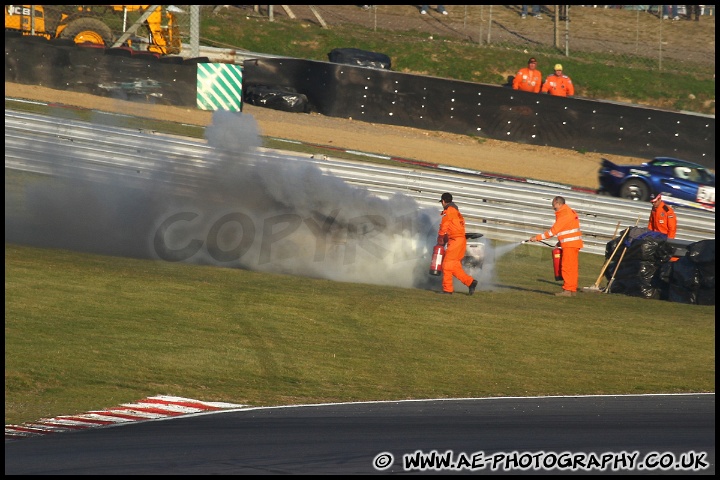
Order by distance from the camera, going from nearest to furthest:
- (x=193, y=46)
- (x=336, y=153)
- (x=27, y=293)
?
(x=27, y=293)
(x=336, y=153)
(x=193, y=46)

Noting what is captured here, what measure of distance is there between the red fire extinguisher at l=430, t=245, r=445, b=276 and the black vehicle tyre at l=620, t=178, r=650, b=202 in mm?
10676

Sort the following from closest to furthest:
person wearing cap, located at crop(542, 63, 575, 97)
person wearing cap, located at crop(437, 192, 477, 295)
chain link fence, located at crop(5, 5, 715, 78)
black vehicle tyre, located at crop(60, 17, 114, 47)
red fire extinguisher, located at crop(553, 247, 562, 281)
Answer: person wearing cap, located at crop(437, 192, 477, 295) < red fire extinguisher, located at crop(553, 247, 562, 281) < person wearing cap, located at crop(542, 63, 575, 97) < black vehicle tyre, located at crop(60, 17, 114, 47) < chain link fence, located at crop(5, 5, 715, 78)

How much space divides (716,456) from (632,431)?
1.17 metres

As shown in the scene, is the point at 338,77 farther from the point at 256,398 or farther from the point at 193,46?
the point at 256,398

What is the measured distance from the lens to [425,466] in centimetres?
648

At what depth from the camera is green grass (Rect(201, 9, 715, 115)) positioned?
32938 mm

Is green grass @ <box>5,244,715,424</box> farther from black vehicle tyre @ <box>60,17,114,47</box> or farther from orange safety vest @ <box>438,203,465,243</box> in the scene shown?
black vehicle tyre @ <box>60,17,114,47</box>

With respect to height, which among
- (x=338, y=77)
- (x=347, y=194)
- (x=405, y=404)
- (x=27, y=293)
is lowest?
(x=405, y=404)

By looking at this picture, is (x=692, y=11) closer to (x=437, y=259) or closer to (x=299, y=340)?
(x=437, y=259)

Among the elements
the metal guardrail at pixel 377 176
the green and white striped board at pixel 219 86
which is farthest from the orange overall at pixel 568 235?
the green and white striped board at pixel 219 86

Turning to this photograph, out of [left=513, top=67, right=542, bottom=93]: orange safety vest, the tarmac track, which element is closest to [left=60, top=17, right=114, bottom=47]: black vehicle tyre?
[left=513, top=67, right=542, bottom=93]: orange safety vest

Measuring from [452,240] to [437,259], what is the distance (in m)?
0.41

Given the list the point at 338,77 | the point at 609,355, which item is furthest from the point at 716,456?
the point at 338,77

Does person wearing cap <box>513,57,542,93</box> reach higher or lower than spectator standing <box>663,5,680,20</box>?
lower
